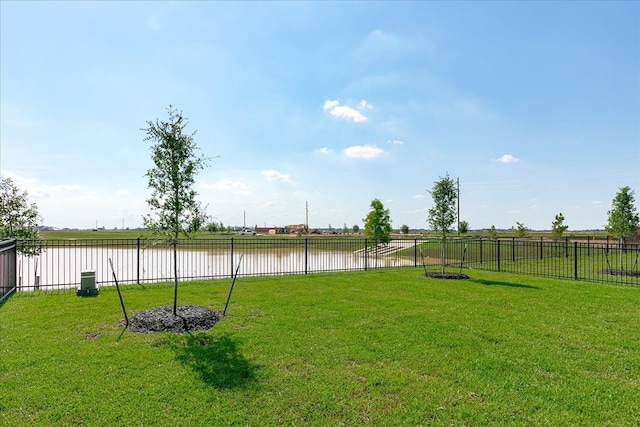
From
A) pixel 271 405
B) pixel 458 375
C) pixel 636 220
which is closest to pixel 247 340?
pixel 271 405

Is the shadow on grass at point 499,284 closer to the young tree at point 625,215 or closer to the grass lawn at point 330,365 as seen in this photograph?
the grass lawn at point 330,365

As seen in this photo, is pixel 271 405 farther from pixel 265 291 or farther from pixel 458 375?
pixel 265 291

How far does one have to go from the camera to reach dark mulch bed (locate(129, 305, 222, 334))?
19.6 ft

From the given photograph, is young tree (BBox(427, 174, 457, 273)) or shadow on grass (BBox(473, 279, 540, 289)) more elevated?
young tree (BBox(427, 174, 457, 273))

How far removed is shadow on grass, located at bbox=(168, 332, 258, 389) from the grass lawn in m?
0.03

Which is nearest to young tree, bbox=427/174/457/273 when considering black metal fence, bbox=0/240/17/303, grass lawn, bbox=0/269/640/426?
grass lawn, bbox=0/269/640/426

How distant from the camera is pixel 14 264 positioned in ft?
30.9

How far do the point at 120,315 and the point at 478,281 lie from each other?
408 inches

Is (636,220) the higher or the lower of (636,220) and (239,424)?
the higher

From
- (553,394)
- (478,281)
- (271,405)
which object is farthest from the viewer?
(478,281)

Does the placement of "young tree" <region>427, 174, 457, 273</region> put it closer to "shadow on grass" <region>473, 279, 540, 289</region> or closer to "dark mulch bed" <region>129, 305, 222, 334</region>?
"shadow on grass" <region>473, 279, 540, 289</region>

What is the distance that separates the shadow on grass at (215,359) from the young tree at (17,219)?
8010 millimetres

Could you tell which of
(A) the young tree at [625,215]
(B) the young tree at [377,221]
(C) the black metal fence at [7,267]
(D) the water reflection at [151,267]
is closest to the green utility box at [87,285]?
(D) the water reflection at [151,267]

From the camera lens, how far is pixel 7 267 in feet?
28.1
